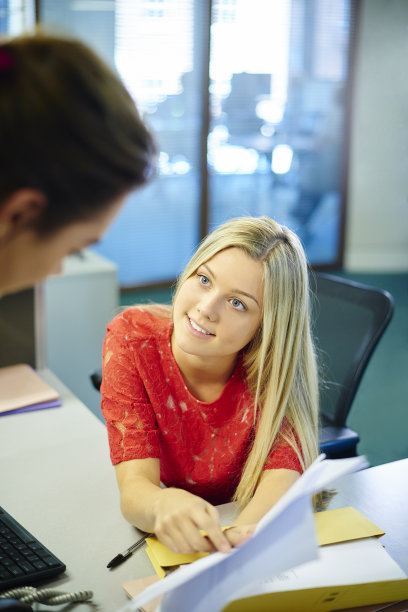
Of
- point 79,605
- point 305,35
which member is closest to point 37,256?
point 79,605

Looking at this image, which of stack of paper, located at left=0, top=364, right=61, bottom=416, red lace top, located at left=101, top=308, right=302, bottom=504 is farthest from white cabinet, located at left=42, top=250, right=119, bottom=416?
red lace top, located at left=101, top=308, right=302, bottom=504

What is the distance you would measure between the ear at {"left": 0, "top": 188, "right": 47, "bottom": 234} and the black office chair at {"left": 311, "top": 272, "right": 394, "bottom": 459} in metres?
1.27

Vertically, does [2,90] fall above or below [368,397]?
above

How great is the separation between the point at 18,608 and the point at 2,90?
0.62 m

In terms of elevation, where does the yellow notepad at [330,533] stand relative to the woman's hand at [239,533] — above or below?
below

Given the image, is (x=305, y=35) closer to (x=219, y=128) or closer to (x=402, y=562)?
(x=219, y=128)

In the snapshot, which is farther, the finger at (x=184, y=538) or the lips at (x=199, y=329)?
the lips at (x=199, y=329)

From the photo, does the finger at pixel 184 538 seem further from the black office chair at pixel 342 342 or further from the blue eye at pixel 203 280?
the black office chair at pixel 342 342

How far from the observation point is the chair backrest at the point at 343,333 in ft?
6.18

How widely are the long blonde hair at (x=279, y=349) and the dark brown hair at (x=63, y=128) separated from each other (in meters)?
0.64

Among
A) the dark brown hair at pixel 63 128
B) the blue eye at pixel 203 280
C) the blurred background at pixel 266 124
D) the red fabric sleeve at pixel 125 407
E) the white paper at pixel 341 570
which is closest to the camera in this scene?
the dark brown hair at pixel 63 128

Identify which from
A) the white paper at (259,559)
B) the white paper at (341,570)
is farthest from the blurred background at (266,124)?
the white paper at (259,559)

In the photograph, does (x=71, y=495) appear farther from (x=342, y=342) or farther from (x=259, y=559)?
(x=342, y=342)

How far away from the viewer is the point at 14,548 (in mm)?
1054
